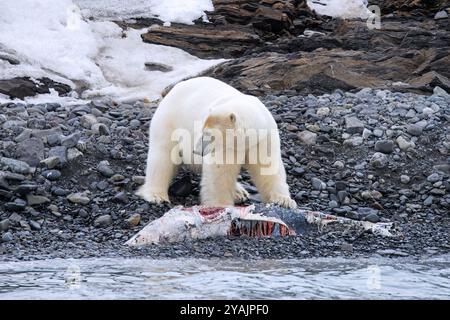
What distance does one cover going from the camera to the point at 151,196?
29.1 ft

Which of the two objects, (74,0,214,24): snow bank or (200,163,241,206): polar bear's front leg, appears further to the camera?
(74,0,214,24): snow bank

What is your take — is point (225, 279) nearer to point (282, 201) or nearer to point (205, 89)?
point (282, 201)

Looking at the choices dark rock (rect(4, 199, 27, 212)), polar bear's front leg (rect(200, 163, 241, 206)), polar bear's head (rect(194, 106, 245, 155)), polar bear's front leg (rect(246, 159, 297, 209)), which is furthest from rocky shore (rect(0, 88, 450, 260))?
polar bear's head (rect(194, 106, 245, 155))

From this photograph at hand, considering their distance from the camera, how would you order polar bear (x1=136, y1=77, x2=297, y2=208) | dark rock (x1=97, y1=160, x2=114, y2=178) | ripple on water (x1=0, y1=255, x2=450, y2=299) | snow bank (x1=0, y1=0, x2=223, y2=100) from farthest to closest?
snow bank (x1=0, y1=0, x2=223, y2=100), dark rock (x1=97, y1=160, x2=114, y2=178), polar bear (x1=136, y1=77, x2=297, y2=208), ripple on water (x1=0, y1=255, x2=450, y2=299)

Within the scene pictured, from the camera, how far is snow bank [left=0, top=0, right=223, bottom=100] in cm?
1542

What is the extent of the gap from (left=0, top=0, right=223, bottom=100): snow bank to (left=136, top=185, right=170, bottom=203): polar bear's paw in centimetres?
582

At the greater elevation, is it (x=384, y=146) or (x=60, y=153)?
(x=384, y=146)

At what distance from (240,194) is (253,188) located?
485 mm

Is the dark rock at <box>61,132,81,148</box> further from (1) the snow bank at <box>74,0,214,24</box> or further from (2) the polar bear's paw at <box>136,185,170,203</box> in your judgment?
(1) the snow bank at <box>74,0,214,24</box>

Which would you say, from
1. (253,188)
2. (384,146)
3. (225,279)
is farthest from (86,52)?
(225,279)

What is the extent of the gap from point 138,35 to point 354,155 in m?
8.69

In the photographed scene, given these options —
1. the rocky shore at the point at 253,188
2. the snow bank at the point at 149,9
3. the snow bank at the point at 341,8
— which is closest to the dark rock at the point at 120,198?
the rocky shore at the point at 253,188

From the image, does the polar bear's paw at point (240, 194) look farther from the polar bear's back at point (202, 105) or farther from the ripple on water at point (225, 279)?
the ripple on water at point (225, 279)
